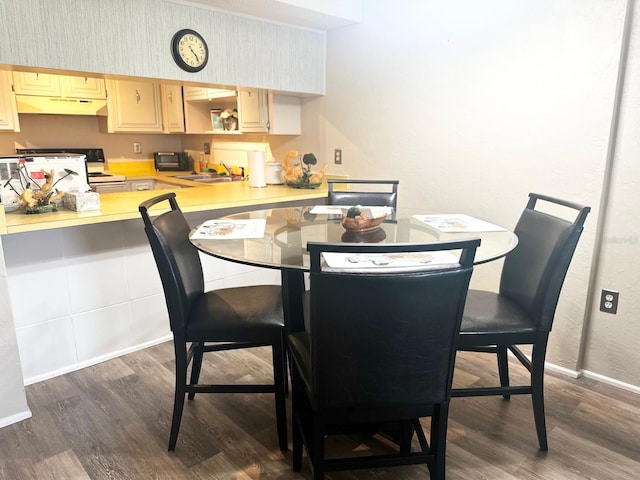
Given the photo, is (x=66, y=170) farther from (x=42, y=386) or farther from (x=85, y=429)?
(x=85, y=429)

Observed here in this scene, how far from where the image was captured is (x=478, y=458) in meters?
1.74

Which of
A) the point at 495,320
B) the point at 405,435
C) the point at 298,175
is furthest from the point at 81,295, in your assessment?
the point at 495,320

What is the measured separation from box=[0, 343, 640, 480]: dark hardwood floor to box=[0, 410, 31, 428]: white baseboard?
25 millimetres

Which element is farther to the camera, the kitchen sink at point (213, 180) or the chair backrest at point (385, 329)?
the kitchen sink at point (213, 180)

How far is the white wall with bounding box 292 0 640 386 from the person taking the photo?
2.12 m

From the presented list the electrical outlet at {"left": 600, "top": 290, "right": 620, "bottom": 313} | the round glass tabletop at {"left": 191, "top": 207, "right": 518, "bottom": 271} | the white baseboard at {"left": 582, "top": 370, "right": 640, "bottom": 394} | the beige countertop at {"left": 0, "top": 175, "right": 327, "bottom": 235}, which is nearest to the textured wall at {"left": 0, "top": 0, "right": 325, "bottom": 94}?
the beige countertop at {"left": 0, "top": 175, "right": 327, "bottom": 235}

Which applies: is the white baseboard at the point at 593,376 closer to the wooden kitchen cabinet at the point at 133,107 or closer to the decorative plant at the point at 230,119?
the decorative plant at the point at 230,119

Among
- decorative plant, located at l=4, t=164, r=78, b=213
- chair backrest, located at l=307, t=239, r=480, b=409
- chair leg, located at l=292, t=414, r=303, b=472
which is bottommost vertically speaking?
chair leg, located at l=292, t=414, r=303, b=472

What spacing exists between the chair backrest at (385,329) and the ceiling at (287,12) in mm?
2142

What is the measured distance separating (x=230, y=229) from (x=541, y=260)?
4.13ft

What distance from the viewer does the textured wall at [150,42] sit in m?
2.15

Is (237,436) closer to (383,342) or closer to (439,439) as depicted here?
(439,439)

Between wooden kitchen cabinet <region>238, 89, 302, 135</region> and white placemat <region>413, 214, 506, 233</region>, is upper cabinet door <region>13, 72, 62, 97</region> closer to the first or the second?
wooden kitchen cabinet <region>238, 89, 302, 135</region>

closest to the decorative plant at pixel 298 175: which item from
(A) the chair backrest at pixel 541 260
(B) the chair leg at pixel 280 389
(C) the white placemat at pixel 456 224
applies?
(C) the white placemat at pixel 456 224
